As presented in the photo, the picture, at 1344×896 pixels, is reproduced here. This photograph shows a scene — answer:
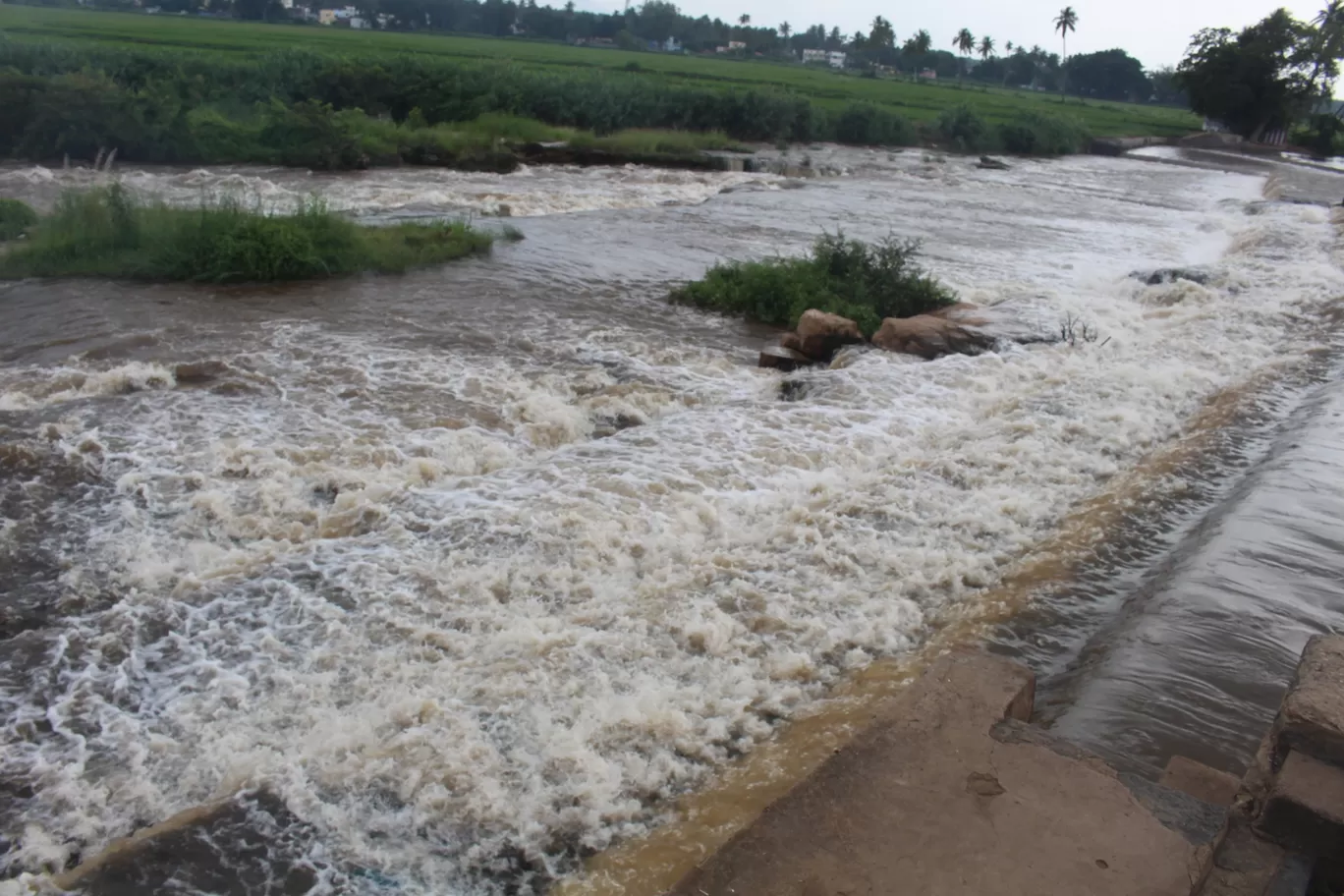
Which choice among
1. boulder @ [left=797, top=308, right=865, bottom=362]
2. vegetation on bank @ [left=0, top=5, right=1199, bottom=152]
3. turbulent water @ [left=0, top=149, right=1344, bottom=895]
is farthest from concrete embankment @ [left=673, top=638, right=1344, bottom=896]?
vegetation on bank @ [left=0, top=5, right=1199, bottom=152]

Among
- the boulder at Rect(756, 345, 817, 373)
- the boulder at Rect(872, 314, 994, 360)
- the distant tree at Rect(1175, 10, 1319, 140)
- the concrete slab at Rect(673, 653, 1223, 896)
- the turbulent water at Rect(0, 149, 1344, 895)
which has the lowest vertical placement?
the turbulent water at Rect(0, 149, 1344, 895)

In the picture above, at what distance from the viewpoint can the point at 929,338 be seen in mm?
10133

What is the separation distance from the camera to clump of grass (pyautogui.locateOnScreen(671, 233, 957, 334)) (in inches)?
456

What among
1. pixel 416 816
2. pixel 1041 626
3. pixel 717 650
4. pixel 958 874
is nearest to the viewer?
pixel 958 874

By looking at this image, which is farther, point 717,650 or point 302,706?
point 717,650

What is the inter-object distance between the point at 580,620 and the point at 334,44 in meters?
48.2

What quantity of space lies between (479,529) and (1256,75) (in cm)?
6245

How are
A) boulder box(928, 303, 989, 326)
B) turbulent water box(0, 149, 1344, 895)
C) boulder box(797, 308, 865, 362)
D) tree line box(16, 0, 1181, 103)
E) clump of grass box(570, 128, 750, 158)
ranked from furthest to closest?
tree line box(16, 0, 1181, 103)
clump of grass box(570, 128, 750, 158)
boulder box(928, 303, 989, 326)
boulder box(797, 308, 865, 362)
turbulent water box(0, 149, 1344, 895)

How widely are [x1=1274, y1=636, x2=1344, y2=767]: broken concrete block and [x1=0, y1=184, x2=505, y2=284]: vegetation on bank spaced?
10.8m

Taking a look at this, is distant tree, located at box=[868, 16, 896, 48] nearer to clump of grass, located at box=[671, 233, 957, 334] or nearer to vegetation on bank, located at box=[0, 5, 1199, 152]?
vegetation on bank, located at box=[0, 5, 1199, 152]

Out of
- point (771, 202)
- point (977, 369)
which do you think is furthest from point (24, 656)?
point (771, 202)

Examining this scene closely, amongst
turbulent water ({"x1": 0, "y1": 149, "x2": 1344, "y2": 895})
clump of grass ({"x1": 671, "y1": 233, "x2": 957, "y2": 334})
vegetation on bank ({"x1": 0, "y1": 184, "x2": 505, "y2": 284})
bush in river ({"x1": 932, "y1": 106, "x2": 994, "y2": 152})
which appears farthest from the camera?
bush in river ({"x1": 932, "y1": 106, "x2": 994, "y2": 152})

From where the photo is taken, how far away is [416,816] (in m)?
3.43

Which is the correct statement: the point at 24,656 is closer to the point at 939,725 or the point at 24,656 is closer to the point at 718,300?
the point at 939,725
